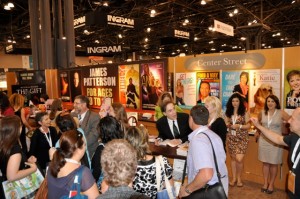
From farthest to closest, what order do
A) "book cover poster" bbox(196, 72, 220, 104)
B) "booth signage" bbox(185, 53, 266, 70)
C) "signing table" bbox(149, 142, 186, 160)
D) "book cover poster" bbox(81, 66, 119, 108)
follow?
"book cover poster" bbox(81, 66, 119, 108)
"book cover poster" bbox(196, 72, 220, 104)
"booth signage" bbox(185, 53, 266, 70)
"signing table" bbox(149, 142, 186, 160)

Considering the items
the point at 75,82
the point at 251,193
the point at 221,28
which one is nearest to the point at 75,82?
the point at 75,82

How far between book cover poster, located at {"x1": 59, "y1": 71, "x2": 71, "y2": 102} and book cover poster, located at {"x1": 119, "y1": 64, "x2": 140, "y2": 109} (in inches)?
91.1

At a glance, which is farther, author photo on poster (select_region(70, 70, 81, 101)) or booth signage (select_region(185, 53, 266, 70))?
author photo on poster (select_region(70, 70, 81, 101))

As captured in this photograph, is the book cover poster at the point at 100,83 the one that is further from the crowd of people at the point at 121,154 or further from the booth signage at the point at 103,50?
the crowd of people at the point at 121,154

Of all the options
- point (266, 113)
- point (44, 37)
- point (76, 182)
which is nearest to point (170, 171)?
point (76, 182)

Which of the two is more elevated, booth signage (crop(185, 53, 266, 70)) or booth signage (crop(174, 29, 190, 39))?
booth signage (crop(174, 29, 190, 39))

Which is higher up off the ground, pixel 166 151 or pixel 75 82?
pixel 75 82

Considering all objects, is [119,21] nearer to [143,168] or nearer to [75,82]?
[75,82]

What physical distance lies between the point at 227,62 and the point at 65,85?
17.2 feet

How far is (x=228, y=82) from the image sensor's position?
486cm

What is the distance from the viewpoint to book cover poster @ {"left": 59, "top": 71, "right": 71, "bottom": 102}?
826 cm

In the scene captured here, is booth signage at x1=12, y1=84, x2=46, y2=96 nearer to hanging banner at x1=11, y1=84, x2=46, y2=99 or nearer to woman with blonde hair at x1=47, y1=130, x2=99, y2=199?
hanging banner at x1=11, y1=84, x2=46, y2=99

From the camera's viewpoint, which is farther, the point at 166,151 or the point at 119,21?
the point at 119,21

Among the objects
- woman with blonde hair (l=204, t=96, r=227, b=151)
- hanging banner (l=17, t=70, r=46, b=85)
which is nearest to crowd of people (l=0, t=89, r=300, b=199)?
woman with blonde hair (l=204, t=96, r=227, b=151)
